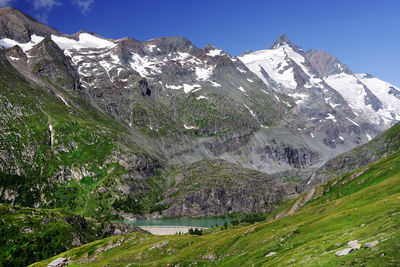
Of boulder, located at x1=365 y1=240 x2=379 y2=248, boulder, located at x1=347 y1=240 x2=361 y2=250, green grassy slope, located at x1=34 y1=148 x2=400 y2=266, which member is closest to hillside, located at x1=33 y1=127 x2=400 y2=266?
green grassy slope, located at x1=34 y1=148 x2=400 y2=266

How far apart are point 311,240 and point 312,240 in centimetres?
72

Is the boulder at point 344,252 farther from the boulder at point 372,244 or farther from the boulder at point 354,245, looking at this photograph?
the boulder at point 372,244

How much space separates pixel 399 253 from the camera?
36719 mm

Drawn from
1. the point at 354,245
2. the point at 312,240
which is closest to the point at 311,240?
the point at 312,240

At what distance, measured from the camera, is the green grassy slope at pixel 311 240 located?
47.0 metres

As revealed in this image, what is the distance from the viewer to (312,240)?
67750 millimetres

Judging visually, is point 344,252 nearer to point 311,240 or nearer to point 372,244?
point 372,244

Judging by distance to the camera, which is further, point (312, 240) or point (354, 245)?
point (312, 240)

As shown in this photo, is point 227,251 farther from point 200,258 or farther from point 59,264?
point 59,264

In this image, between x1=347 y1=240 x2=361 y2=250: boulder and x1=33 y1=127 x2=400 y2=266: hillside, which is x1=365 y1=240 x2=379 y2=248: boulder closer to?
x1=33 y1=127 x2=400 y2=266: hillside

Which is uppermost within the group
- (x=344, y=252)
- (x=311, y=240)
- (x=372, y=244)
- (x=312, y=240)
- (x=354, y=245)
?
(x=372, y=244)

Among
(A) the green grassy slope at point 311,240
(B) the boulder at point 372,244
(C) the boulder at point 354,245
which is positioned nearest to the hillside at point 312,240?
(A) the green grassy slope at point 311,240

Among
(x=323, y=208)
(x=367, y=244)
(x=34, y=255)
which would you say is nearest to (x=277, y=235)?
(x=323, y=208)

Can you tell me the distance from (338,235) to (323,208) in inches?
2008
